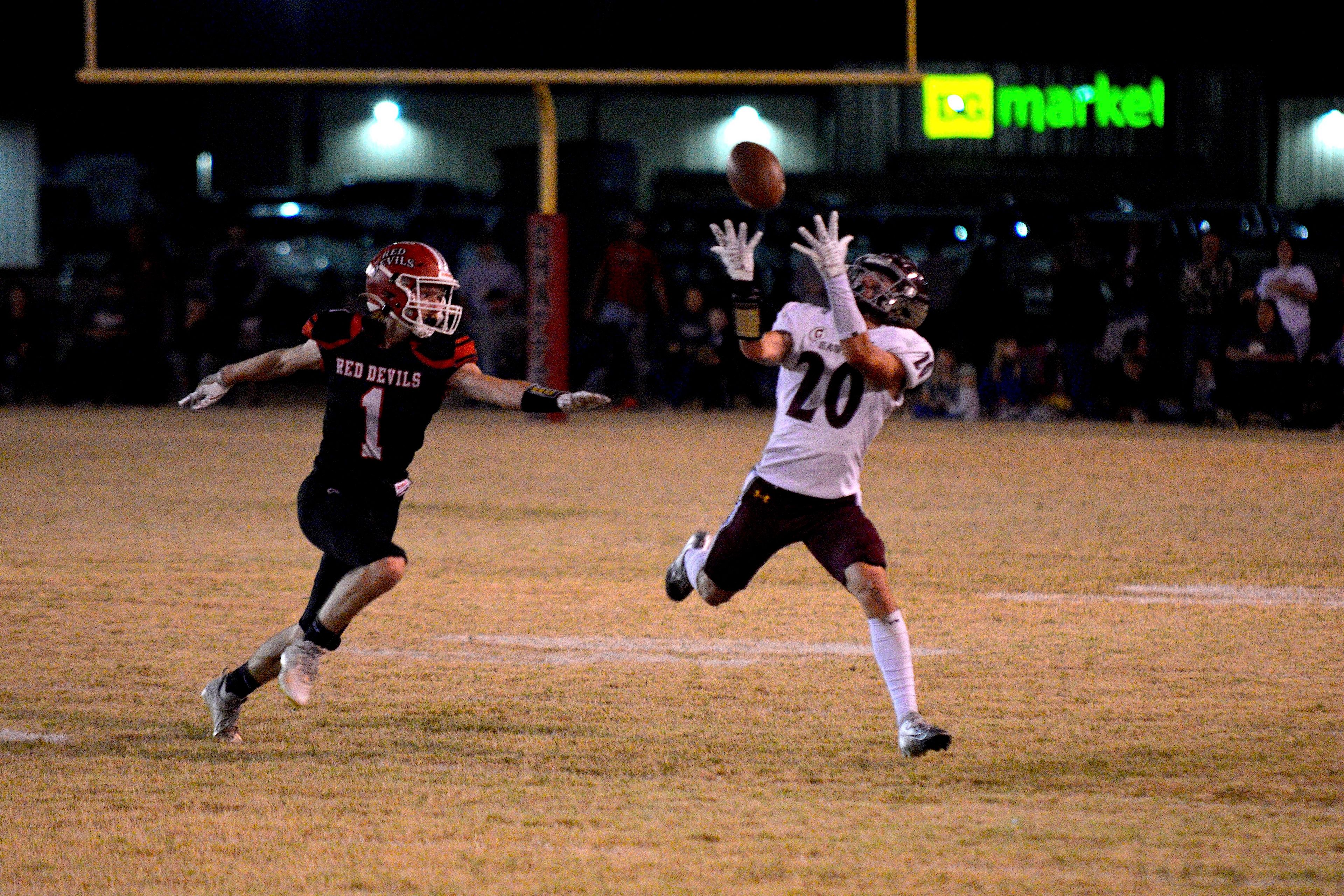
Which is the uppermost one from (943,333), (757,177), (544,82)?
(544,82)

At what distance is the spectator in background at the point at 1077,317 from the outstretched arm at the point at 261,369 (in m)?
11.9

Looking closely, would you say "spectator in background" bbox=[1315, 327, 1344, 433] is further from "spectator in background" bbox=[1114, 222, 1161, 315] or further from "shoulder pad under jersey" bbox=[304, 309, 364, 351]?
"shoulder pad under jersey" bbox=[304, 309, 364, 351]

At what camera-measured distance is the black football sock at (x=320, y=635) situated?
233 inches

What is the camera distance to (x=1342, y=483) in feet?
42.0

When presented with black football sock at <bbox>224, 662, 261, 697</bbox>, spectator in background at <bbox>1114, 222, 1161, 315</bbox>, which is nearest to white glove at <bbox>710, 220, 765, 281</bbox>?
black football sock at <bbox>224, 662, 261, 697</bbox>

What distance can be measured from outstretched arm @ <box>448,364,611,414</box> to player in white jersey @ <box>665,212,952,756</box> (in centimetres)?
62

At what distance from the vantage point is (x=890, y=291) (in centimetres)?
620

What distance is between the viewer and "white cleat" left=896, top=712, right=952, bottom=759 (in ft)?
18.6

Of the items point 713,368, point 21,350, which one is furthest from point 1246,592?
point 21,350

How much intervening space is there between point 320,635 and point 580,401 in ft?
3.86

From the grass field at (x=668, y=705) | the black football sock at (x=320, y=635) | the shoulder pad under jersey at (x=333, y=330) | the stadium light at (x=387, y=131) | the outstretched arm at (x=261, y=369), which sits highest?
the stadium light at (x=387, y=131)

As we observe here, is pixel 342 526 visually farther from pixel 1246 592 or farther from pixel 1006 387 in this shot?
pixel 1006 387

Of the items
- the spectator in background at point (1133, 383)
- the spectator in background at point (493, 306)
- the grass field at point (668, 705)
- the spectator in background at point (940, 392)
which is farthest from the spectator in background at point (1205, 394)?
the spectator in background at point (493, 306)

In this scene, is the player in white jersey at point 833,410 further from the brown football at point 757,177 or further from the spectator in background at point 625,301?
the spectator in background at point 625,301
